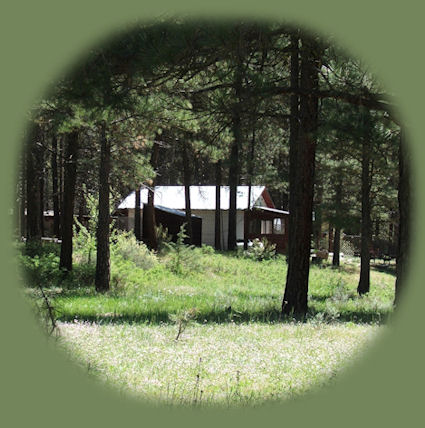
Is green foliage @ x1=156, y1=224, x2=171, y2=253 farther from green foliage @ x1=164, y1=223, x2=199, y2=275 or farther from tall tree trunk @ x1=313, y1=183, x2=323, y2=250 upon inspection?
tall tree trunk @ x1=313, y1=183, x2=323, y2=250

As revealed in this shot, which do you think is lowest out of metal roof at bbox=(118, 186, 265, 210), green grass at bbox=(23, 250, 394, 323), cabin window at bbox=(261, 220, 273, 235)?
green grass at bbox=(23, 250, 394, 323)

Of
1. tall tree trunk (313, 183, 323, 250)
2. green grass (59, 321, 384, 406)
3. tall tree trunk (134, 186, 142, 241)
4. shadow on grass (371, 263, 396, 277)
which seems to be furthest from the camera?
shadow on grass (371, 263, 396, 277)

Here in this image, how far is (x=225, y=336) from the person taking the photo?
658 cm

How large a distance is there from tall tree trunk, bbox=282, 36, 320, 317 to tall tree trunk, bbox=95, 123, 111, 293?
203 inches

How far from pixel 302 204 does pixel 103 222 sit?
5.47 meters

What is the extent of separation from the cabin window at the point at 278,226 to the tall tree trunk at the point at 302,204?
104ft

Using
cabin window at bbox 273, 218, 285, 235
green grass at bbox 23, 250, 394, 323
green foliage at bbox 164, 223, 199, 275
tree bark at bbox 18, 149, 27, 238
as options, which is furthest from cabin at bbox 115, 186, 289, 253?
green grass at bbox 23, 250, 394, 323

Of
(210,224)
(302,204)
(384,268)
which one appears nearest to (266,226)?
(210,224)

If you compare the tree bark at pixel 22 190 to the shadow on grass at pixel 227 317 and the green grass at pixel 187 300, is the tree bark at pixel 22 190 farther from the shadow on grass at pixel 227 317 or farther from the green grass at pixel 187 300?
the shadow on grass at pixel 227 317

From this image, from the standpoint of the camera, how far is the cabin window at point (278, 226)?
4151 centimetres

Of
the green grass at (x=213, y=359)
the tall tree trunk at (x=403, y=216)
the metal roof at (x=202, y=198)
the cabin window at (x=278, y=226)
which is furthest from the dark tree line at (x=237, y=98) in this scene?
the cabin window at (x=278, y=226)

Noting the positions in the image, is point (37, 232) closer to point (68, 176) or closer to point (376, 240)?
point (68, 176)

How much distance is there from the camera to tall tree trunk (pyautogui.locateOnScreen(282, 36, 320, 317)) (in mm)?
9148

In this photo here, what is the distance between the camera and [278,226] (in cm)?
4256
